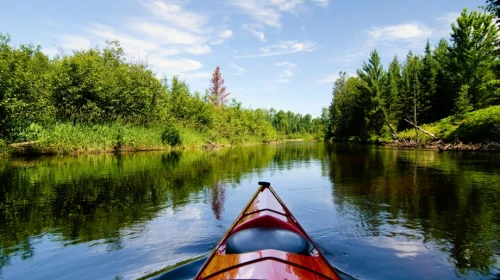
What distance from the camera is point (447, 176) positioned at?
1223 cm

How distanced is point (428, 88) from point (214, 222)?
51971 millimetres

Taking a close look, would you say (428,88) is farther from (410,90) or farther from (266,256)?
(266,256)

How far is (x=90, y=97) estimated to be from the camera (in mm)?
24297

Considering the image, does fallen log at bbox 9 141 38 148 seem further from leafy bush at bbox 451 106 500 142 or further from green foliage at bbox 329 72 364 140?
green foliage at bbox 329 72 364 140

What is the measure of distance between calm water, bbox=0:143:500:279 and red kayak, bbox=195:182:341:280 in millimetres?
1469

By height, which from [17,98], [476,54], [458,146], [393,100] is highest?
[476,54]

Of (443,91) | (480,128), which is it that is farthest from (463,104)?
(480,128)

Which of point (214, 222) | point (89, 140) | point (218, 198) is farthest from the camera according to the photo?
point (89, 140)

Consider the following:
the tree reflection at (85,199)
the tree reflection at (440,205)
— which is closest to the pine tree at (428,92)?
the tree reflection at (440,205)

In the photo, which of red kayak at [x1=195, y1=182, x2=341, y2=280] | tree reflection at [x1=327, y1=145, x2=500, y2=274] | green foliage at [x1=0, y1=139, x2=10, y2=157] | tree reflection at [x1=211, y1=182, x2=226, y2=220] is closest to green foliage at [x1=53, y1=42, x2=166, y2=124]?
green foliage at [x1=0, y1=139, x2=10, y2=157]

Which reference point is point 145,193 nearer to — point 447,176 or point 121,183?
point 121,183

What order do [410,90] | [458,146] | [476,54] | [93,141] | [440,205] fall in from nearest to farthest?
[440,205]
[93,141]
[458,146]
[476,54]
[410,90]

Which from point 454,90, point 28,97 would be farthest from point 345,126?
point 28,97

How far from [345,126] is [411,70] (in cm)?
1793
